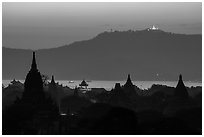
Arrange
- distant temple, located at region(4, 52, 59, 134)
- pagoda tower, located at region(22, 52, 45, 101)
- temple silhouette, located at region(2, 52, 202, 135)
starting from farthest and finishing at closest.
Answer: pagoda tower, located at region(22, 52, 45, 101) < distant temple, located at region(4, 52, 59, 134) < temple silhouette, located at region(2, 52, 202, 135)

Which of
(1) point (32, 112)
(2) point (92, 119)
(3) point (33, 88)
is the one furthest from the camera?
(3) point (33, 88)

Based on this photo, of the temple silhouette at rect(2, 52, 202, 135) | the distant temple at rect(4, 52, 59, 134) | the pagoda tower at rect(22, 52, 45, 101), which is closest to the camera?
the temple silhouette at rect(2, 52, 202, 135)

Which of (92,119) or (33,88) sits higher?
(33,88)

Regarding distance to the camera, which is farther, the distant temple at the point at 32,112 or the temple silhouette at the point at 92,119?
Answer: the distant temple at the point at 32,112

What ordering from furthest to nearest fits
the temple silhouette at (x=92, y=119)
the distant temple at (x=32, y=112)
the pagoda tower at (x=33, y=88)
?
the pagoda tower at (x=33, y=88) < the distant temple at (x=32, y=112) < the temple silhouette at (x=92, y=119)

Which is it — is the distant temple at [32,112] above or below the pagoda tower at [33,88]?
below

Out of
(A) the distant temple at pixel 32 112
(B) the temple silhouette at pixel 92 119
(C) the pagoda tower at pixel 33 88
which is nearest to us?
(B) the temple silhouette at pixel 92 119

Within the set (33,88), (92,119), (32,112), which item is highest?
(33,88)

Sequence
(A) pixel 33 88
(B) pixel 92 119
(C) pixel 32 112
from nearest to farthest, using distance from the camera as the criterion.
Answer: (B) pixel 92 119, (C) pixel 32 112, (A) pixel 33 88

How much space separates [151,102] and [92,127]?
177 ft

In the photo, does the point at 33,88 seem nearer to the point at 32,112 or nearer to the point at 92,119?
the point at 32,112

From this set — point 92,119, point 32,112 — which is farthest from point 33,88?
point 92,119

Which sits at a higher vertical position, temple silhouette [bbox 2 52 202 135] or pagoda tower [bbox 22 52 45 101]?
pagoda tower [bbox 22 52 45 101]

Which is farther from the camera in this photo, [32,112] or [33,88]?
[33,88]
